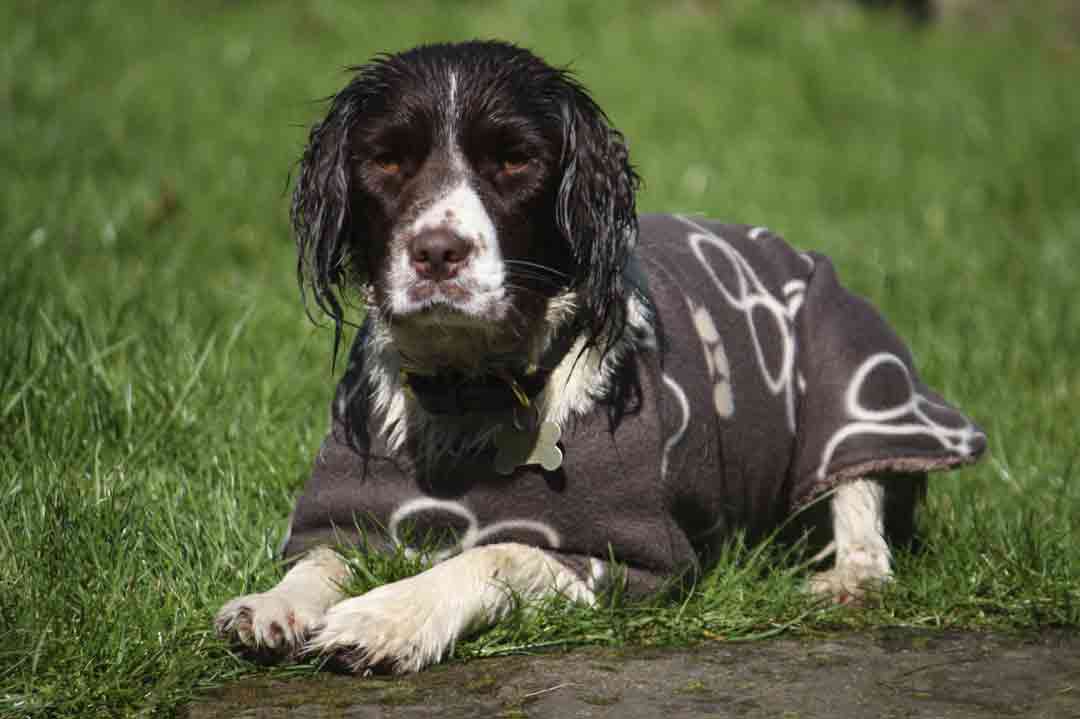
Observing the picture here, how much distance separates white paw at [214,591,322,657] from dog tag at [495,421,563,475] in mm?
514

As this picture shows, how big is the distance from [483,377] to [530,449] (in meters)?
0.23

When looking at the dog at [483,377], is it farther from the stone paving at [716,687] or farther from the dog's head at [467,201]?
the stone paving at [716,687]

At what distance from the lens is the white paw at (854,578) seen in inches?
129

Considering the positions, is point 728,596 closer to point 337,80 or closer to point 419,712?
point 419,712

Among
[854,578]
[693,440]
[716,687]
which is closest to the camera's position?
[716,687]

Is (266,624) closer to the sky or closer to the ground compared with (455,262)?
closer to the ground

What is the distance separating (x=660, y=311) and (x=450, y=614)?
0.94m

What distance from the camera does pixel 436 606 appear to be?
278 cm

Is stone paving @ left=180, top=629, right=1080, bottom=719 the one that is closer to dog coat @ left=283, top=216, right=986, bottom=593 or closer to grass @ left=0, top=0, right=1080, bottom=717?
grass @ left=0, top=0, right=1080, bottom=717

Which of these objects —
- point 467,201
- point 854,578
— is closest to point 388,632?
point 467,201

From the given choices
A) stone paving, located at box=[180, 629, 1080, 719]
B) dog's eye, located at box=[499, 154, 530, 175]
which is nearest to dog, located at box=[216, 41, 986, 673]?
dog's eye, located at box=[499, 154, 530, 175]

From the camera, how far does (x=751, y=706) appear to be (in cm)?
253

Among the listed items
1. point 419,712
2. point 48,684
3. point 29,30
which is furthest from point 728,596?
point 29,30

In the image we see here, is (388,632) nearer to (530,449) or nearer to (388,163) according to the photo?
(530,449)
